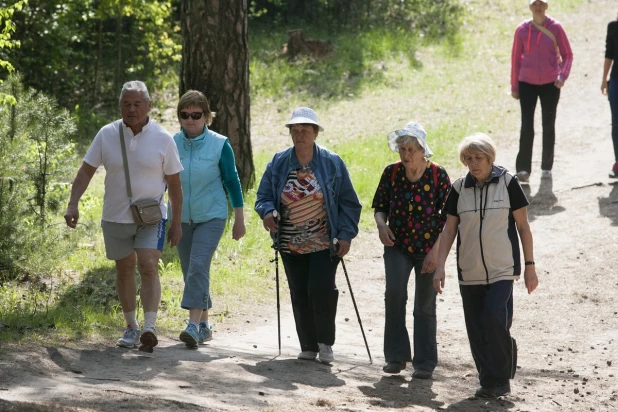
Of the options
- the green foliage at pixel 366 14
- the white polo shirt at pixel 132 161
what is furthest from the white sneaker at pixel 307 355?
the green foliage at pixel 366 14

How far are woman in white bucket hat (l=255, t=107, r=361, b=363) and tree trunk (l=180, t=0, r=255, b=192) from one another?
5.15 meters

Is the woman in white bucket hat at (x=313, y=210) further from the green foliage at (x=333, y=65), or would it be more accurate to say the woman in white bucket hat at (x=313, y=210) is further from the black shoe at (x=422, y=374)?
the green foliage at (x=333, y=65)

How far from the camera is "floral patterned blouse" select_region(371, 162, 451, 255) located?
7047 mm

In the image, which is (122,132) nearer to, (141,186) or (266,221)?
(141,186)

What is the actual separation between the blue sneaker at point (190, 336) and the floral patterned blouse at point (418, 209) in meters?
1.69

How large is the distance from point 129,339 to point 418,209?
231 cm

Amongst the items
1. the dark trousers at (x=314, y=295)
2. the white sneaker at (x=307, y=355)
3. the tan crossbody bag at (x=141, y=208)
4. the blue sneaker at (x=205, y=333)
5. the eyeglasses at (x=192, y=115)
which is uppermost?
the eyeglasses at (x=192, y=115)

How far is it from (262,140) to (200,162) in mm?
9232

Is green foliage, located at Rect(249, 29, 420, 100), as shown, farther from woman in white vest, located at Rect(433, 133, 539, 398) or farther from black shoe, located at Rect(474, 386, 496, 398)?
black shoe, located at Rect(474, 386, 496, 398)

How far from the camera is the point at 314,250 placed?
727 cm

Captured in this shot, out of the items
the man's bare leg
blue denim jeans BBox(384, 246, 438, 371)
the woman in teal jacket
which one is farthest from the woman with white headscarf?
the man's bare leg

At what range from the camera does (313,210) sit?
7270mm

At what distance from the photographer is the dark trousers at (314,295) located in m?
7.29

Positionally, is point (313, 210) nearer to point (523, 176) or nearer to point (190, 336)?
point (190, 336)
